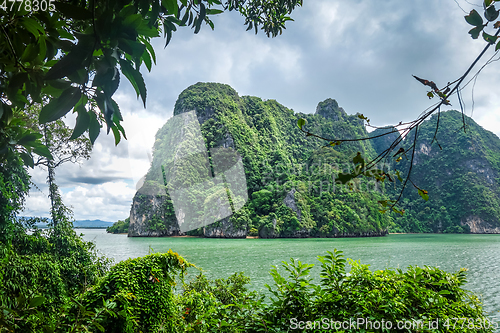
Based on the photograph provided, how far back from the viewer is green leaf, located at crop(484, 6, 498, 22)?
68 centimetres

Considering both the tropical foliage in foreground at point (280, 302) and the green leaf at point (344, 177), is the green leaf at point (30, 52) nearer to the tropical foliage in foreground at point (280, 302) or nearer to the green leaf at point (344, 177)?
the green leaf at point (344, 177)

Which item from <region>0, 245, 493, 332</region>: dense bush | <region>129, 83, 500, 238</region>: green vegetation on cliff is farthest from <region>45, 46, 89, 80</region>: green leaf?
<region>129, 83, 500, 238</region>: green vegetation on cliff

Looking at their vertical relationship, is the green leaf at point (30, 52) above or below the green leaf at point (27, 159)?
above

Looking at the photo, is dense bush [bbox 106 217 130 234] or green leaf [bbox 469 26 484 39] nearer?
green leaf [bbox 469 26 484 39]

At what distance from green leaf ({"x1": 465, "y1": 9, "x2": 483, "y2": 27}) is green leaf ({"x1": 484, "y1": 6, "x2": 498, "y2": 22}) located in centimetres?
1

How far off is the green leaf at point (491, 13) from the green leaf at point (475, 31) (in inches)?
1.0

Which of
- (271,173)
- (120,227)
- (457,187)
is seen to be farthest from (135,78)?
(457,187)

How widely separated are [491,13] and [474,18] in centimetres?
3

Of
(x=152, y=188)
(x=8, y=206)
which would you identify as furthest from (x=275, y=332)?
(x=152, y=188)

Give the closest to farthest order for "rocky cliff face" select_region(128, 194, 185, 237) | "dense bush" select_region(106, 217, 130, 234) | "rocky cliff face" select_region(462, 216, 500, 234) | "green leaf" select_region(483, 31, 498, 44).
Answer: "green leaf" select_region(483, 31, 498, 44), "rocky cliff face" select_region(128, 194, 185, 237), "rocky cliff face" select_region(462, 216, 500, 234), "dense bush" select_region(106, 217, 130, 234)

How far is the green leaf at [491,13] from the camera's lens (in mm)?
681

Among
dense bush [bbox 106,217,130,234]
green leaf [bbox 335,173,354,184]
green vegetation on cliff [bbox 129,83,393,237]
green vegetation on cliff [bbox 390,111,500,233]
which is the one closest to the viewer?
green leaf [bbox 335,173,354,184]

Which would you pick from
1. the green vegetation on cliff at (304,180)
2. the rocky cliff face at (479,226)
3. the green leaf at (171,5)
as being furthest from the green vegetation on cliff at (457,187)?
the green leaf at (171,5)

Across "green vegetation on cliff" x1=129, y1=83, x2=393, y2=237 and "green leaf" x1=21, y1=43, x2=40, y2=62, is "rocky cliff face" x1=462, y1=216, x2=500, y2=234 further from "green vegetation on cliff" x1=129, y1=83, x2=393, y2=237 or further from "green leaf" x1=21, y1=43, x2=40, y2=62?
"green leaf" x1=21, y1=43, x2=40, y2=62
